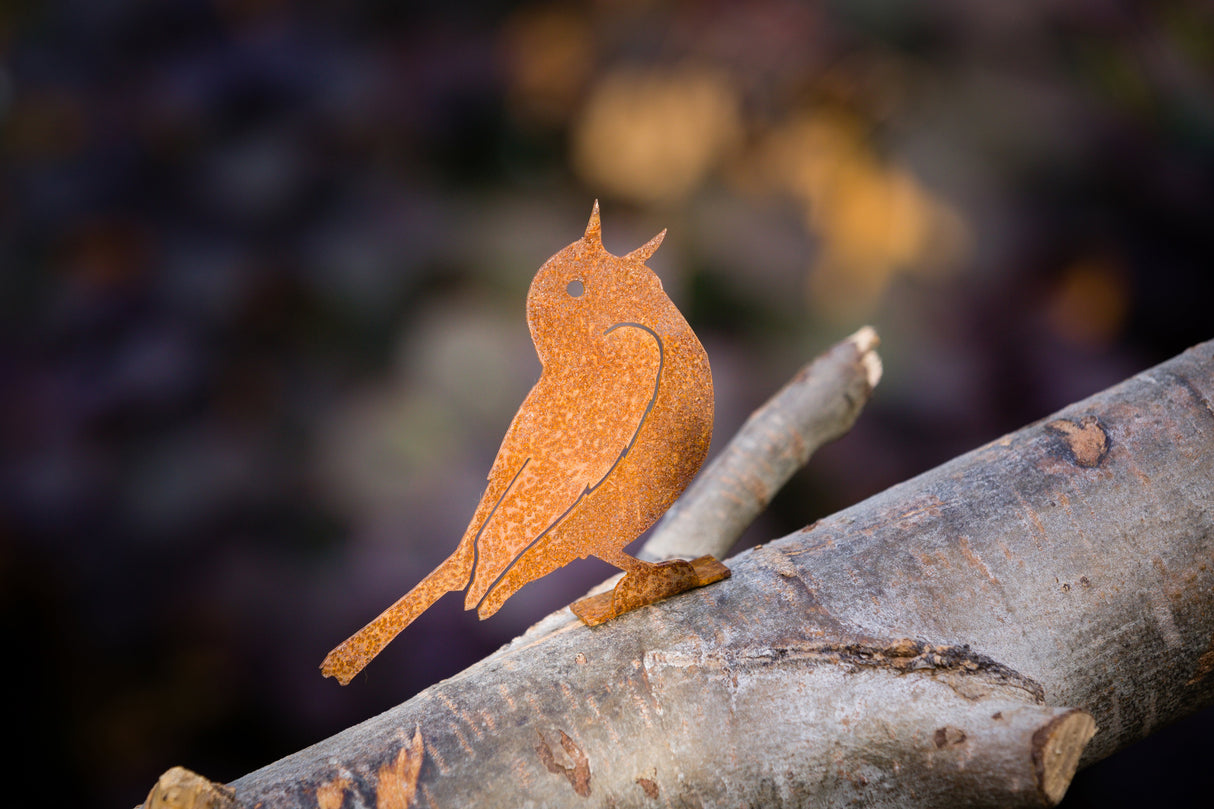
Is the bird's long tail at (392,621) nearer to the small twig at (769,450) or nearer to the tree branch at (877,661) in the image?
the tree branch at (877,661)

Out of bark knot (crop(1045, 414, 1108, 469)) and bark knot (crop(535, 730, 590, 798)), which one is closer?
bark knot (crop(535, 730, 590, 798))

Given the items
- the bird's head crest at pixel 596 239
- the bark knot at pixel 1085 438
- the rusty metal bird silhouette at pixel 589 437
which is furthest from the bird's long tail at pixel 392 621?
the bark knot at pixel 1085 438

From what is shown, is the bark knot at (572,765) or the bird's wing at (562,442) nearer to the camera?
the bark knot at (572,765)

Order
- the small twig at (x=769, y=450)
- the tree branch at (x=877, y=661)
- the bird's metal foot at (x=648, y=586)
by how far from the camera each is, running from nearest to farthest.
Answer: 1. the tree branch at (x=877, y=661)
2. the bird's metal foot at (x=648, y=586)
3. the small twig at (x=769, y=450)

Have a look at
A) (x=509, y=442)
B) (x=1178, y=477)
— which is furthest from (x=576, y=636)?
(x=1178, y=477)

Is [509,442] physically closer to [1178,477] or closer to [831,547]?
[831,547]

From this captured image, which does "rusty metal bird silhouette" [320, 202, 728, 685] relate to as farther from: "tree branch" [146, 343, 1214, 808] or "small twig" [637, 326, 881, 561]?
"small twig" [637, 326, 881, 561]

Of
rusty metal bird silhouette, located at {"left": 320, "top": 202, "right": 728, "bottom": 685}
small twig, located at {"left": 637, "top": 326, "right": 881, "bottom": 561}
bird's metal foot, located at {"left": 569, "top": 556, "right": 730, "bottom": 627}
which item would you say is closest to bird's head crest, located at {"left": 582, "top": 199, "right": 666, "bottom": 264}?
rusty metal bird silhouette, located at {"left": 320, "top": 202, "right": 728, "bottom": 685}
